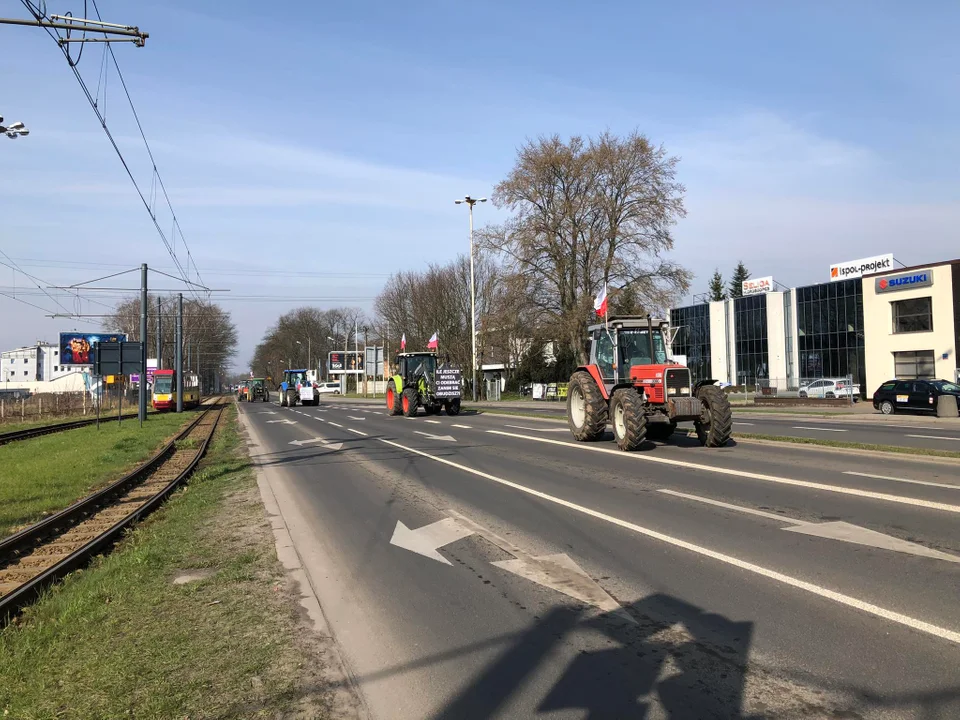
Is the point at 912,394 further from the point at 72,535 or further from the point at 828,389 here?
the point at 72,535

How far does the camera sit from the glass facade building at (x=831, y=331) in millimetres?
49250

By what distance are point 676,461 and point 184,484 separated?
31.1 ft

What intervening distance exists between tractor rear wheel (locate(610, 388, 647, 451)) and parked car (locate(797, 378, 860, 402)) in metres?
32.8

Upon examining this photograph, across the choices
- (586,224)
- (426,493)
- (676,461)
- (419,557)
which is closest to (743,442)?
(676,461)

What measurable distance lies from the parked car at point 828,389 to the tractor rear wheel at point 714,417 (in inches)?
1241

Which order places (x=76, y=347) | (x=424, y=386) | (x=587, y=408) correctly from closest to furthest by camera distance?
(x=587, y=408) → (x=424, y=386) → (x=76, y=347)

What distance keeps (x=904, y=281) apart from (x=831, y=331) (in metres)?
6.94

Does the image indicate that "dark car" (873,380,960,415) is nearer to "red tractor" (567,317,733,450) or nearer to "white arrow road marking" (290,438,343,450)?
"red tractor" (567,317,733,450)

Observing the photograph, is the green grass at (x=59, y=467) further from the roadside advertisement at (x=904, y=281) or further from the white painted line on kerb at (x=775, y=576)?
the roadside advertisement at (x=904, y=281)

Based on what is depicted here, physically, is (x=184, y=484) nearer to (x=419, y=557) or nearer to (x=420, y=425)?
(x=419, y=557)

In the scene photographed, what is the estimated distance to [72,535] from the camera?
875 centimetres

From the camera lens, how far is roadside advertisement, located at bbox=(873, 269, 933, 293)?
44.0 meters

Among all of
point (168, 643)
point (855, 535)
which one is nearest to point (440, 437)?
point (855, 535)

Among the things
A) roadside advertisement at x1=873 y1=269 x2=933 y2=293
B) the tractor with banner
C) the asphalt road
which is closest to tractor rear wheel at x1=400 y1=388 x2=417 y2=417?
the asphalt road
